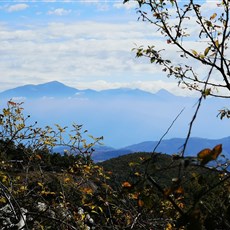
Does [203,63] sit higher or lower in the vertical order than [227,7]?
lower

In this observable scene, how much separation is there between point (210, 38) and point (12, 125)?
4.23 metres

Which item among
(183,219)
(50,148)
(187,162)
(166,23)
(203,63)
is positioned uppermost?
A: (166,23)

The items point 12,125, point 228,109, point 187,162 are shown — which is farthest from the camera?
point 12,125

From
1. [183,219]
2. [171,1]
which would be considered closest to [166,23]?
[171,1]

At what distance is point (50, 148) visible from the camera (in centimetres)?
907

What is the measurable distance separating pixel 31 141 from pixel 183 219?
23.3 ft

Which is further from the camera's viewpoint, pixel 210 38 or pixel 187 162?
pixel 210 38

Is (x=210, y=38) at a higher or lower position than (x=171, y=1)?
lower

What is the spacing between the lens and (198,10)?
675 centimetres

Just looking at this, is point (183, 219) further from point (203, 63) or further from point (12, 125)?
point (12, 125)

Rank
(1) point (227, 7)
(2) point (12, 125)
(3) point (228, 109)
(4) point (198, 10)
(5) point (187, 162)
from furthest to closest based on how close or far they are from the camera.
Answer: (2) point (12, 125)
(3) point (228, 109)
(4) point (198, 10)
(1) point (227, 7)
(5) point (187, 162)

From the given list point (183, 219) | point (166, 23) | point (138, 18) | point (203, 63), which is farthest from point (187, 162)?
point (138, 18)

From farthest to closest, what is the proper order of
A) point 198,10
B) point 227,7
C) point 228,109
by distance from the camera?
point 228,109 < point 198,10 < point 227,7

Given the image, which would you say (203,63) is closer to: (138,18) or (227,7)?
(227,7)
